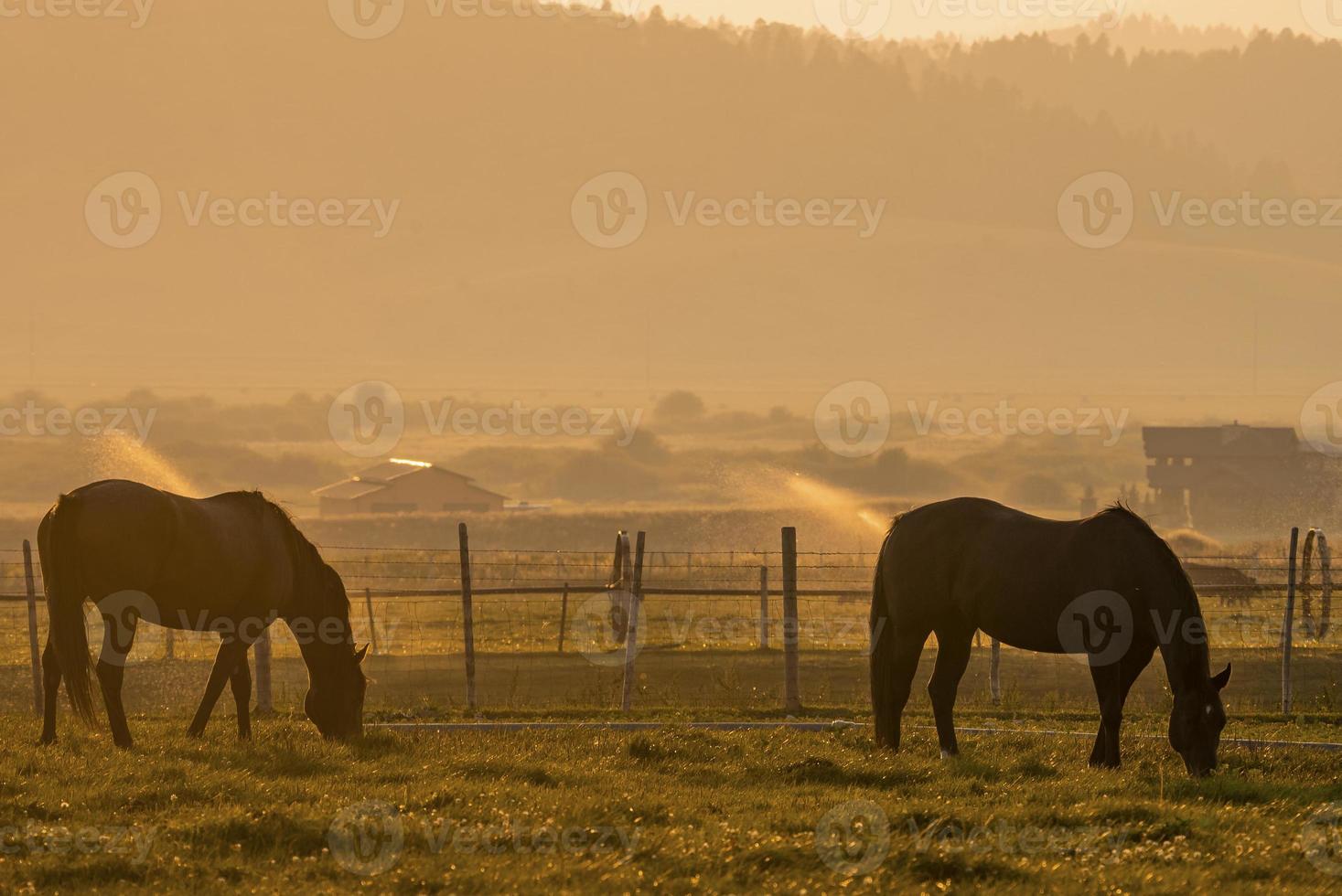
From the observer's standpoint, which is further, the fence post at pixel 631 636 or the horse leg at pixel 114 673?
the fence post at pixel 631 636

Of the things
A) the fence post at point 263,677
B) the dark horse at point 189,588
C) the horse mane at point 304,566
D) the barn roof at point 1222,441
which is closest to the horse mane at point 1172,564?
the dark horse at point 189,588

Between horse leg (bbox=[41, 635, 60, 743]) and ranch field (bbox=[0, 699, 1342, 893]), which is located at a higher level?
horse leg (bbox=[41, 635, 60, 743])

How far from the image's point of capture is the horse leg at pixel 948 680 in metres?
14.5

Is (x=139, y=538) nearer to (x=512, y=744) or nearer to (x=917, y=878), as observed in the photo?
(x=512, y=744)

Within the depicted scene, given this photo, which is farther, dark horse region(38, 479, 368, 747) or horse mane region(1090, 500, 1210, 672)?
dark horse region(38, 479, 368, 747)

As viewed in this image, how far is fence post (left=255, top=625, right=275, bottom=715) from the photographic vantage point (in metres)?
19.7

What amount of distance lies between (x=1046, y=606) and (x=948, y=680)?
1256mm

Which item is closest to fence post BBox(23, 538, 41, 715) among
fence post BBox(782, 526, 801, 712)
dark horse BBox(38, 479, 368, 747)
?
dark horse BBox(38, 479, 368, 747)

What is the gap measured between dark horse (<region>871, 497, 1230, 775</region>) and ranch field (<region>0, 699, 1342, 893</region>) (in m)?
0.56

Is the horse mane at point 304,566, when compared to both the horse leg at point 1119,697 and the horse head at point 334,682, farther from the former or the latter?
the horse leg at point 1119,697

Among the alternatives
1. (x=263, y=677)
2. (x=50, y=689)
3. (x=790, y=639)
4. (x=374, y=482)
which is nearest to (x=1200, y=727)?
(x=790, y=639)

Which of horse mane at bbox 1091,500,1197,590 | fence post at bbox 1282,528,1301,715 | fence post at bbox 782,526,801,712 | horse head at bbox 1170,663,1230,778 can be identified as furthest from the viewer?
fence post at bbox 1282,528,1301,715

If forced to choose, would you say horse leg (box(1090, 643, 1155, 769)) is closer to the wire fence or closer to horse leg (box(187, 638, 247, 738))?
the wire fence

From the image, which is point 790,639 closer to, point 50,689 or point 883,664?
point 883,664
